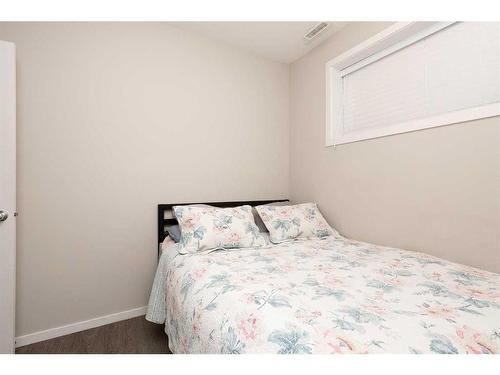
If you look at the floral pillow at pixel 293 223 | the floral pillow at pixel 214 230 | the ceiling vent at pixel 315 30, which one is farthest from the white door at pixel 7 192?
the ceiling vent at pixel 315 30

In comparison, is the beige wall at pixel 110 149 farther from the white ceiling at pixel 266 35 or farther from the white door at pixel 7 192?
the white door at pixel 7 192

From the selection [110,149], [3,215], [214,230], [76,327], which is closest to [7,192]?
[3,215]

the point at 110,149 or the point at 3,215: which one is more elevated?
the point at 110,149

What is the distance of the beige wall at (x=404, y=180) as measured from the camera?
1411 millimetres

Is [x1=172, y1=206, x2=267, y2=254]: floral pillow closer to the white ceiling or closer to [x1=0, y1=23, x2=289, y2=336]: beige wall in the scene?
[x1=0, y1=23, x2=289, y2=336]: beige wall

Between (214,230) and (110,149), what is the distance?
1026 mm

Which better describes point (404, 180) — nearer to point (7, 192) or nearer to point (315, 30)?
point (315, 30)

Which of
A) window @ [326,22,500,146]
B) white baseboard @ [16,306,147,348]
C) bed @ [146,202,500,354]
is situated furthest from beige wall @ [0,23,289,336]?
window @ [326,22,500,146]

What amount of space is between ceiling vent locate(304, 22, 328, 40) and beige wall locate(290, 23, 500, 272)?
0.54ft

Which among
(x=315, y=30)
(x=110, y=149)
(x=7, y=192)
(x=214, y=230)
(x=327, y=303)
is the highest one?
(x=315, y=30)

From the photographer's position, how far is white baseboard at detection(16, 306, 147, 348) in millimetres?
1660

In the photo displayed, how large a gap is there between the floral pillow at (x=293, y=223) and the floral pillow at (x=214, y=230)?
15 centimetres

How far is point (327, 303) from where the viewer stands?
3.16 ft
